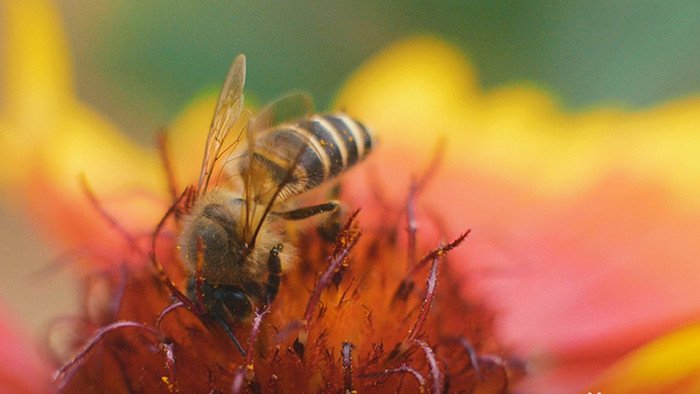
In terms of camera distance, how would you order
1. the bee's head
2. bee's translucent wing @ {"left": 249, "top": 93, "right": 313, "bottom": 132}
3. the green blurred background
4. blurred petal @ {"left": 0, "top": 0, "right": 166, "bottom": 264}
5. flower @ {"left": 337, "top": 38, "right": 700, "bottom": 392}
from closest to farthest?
the bee's head < bee's translucent wing @ {"left": 249, "top": 93, "right": 313, "bottom": 132} < flower @ {"left": 337, "top": 38, "right": 700, "bottom": 392} < blurred petal @ {"left": 0, "top": 0, "right": 166, "bottom": 264} < the green blurred background

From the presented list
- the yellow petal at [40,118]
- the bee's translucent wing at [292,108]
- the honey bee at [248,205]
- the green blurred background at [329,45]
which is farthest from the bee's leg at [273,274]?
the green blurred background at [329,45]

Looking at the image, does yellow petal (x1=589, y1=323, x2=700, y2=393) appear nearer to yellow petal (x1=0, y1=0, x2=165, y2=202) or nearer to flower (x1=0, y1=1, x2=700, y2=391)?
flower (x1=0, y1=1, x2=700, y2=391)

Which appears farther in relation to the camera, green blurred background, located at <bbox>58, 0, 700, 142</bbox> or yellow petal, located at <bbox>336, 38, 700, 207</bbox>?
green blurred background, located at <bbox>58, 0, 700, 142</bbox>

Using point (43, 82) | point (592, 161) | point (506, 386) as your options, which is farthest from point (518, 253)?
point (43, 82)

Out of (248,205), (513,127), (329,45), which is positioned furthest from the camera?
(329,45)

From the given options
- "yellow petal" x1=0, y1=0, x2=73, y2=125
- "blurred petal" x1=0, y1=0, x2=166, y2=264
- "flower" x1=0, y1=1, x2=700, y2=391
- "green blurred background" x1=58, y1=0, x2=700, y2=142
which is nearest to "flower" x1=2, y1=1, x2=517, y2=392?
"flower" x1=0, y1=1, x2=700, y2=391

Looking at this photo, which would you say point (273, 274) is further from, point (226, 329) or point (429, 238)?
point (429, 238)

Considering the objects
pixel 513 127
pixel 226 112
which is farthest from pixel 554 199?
pixel 226 112

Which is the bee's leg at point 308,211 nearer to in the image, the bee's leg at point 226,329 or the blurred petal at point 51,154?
the bee's leg at point 226,329
